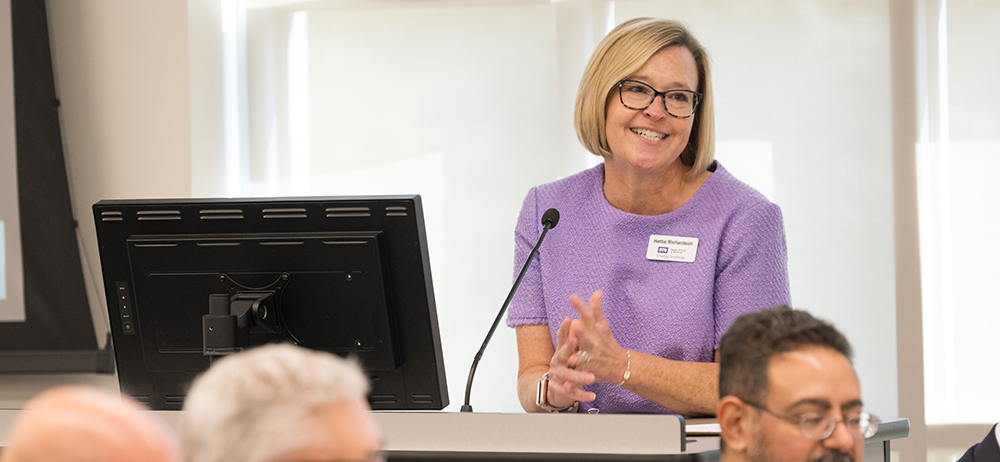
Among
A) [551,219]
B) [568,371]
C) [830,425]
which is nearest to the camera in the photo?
[830,425]

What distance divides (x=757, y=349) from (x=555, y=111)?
2036 mm

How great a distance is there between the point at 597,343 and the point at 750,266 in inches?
17.5

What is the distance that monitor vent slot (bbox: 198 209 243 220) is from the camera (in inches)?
51.4

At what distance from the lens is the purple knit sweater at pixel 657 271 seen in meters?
1.70

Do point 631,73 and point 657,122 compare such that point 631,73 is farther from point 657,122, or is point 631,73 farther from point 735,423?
point 735,423

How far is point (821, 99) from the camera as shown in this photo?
3.01 metres

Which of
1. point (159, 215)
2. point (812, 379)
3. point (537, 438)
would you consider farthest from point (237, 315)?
point (812, 379)

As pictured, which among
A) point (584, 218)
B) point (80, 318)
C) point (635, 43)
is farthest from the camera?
point (80, 318)

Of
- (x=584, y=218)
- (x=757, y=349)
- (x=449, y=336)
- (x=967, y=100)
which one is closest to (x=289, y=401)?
(x=757, y=349)

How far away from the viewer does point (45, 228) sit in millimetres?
2885

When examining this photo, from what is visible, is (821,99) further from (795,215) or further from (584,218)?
(584,218)

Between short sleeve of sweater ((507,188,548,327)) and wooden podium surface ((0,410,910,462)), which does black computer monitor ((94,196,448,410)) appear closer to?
wooden podium surface ((0,410,910,462))

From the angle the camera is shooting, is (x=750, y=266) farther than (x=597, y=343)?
Yes

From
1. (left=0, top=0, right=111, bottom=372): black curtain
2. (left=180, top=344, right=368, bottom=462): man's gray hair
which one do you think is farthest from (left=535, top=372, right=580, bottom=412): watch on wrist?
(left=0, top=0, right=111, bottom=372): black curtain
